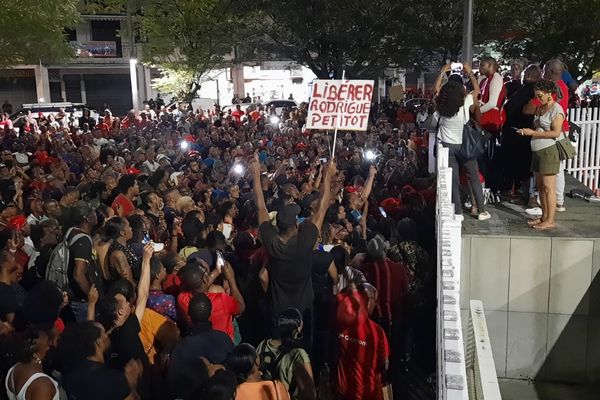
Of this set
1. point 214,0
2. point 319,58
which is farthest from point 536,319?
point 214,0

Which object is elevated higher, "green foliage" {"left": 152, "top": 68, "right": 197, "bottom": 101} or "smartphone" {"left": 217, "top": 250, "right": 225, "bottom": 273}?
"green foliage" {"left": 152, "top": 68, "right": 197, "bottom": 101}

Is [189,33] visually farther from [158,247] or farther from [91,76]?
[158,247]

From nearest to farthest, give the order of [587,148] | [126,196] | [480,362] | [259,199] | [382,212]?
[480,362] → [259,199] → [382,212] → [126,196] → [587,148]

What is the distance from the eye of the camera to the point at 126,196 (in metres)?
8.26

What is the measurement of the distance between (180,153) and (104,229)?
7.77 metres

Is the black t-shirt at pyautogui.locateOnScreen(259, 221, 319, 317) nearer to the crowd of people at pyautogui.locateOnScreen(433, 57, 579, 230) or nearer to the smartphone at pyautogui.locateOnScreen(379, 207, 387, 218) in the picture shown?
the crowd of people at pyautogui.locateOnScreen(433, 57, 579, 230)

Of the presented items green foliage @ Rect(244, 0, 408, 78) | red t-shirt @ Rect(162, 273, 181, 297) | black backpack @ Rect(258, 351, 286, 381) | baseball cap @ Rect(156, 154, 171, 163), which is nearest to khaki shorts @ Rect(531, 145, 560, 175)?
black backpack @ Rect(258, 351, 286, 381)

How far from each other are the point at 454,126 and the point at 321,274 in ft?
7.17

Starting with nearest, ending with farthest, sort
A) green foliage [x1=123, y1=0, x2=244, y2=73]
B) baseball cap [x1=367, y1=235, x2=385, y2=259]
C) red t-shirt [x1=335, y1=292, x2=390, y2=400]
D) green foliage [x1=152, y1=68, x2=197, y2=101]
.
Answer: red t-shirt [x1=335, y1=292, x2=390, y2=400]
baseball cap [x1=367, y1=235, x2=385, y2=259]
green foliage [x1=123, y1=0, x2=244, y2=73]
green foliage [x1=152, y1=68, x2=197, y2=101]

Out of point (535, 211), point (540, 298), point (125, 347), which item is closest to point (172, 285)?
point (125, 347)

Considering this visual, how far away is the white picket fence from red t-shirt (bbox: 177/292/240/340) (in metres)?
7.02

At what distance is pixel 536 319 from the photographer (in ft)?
20.7

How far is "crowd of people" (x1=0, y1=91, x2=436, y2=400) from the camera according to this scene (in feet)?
13.4

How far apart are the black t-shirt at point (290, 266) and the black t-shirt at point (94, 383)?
4.87 ft
